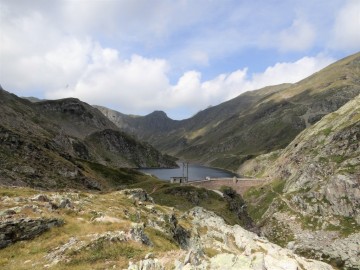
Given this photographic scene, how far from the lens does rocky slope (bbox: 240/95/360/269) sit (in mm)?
116625

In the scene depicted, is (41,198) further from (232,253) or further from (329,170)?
(329,170)

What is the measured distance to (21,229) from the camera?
32188 millimetres

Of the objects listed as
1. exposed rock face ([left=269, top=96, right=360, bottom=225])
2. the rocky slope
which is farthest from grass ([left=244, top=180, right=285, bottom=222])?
exposed rock face ([left=269, top=96, right=360, bottom=225])

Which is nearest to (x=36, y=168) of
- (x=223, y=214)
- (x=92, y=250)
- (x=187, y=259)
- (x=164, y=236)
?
(x=223, y=214)

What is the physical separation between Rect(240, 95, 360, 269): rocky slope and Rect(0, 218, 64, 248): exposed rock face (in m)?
93.5

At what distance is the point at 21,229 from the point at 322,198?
131569 millimetres

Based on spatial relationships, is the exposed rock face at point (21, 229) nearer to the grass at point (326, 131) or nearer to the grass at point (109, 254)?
the grass at point (109, 254)

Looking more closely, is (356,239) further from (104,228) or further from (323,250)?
(104,228)

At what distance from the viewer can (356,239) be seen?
4547 inches

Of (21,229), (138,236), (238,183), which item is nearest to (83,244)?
(138,236)

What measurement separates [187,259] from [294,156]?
17800 cm

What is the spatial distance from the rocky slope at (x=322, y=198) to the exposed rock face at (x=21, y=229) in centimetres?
9346

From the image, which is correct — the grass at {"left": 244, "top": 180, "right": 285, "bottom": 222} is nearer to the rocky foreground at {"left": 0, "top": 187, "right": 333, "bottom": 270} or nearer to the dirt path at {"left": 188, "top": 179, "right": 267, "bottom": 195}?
the dirt path at {"left": 188, "top": 179, "right": 267, "bottom": 195}

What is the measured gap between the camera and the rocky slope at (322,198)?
383 ft
